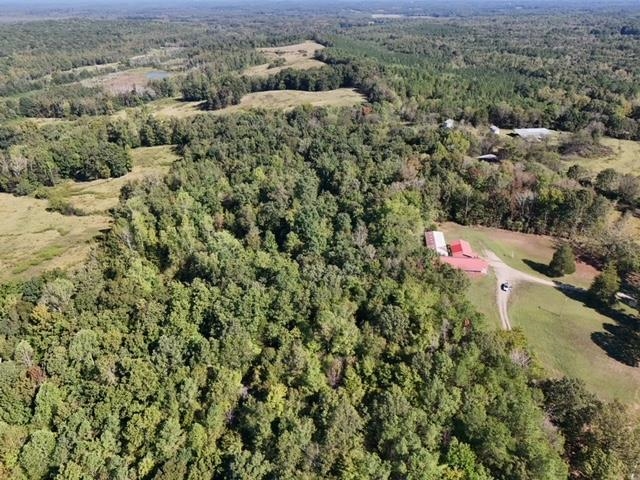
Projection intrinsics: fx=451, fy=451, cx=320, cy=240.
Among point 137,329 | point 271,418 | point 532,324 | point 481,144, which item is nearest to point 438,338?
point 532,324

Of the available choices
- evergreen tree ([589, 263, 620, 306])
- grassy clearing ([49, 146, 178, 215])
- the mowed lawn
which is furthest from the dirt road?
grassy clearing ([49, 146, 178, 215])

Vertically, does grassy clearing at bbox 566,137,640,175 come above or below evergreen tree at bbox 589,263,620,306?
below

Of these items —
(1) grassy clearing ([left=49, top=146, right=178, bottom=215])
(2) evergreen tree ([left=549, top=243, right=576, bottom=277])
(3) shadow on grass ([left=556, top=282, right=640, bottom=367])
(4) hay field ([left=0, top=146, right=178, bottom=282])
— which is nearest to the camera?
(3) shadow on grass ([left=556, top=282, right=640, bottom=367])

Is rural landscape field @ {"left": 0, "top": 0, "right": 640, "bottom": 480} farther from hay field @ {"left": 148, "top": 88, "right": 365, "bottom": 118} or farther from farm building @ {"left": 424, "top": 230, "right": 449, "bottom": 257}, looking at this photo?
hay field @ {"left": 148, "top": 88, "right": 365, "bottom": 118}

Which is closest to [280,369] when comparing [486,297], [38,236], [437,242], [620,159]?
[486,297]

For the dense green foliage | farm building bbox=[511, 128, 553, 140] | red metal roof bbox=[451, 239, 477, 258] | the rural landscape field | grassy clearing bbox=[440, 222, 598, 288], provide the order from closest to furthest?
the dense green foliage < the rural landscape field < grassy clearing bbox=[440, 222, 598, 288] < red metal roof bbox=[451, 239, 477, 258] < farm building bbox=[511, 128, 553, 140]

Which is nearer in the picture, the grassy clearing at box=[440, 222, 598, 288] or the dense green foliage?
the dense green foliage
